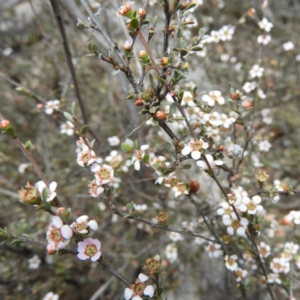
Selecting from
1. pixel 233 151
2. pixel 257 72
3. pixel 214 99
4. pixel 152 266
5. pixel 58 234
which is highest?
pixel 257 72

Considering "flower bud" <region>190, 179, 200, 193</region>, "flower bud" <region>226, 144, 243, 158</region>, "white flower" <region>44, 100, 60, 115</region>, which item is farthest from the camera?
"white flower" <region>44, 100, 60, 115</region>

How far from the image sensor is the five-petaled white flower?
1020 millimetres

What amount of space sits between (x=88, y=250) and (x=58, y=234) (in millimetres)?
128

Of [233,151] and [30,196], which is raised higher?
[233,151]

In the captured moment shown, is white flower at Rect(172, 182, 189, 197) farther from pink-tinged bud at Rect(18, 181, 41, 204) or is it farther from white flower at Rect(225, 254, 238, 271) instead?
pink-tinged bud at Rect(18, 181, 41, 204)

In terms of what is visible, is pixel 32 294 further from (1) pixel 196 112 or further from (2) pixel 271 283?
(1) pixel 196 112

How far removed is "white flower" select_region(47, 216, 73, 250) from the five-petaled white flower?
72 mm

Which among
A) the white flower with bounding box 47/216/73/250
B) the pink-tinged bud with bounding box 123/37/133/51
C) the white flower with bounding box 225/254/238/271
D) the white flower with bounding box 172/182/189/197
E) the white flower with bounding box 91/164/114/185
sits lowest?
the white flower with bounding box 47/216/73/250

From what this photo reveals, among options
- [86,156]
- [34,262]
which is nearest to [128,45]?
[86,156]

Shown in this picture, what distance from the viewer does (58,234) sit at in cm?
97

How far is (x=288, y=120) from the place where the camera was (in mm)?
3592

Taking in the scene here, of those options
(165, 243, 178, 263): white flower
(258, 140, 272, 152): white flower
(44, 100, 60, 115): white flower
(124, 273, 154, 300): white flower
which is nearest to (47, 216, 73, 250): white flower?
(124, 273, 154, 300): white flower

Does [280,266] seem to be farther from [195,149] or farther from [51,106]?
[51,106]

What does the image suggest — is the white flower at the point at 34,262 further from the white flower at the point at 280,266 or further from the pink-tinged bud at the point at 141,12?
the pink-tinged bud at the point at 141,12
